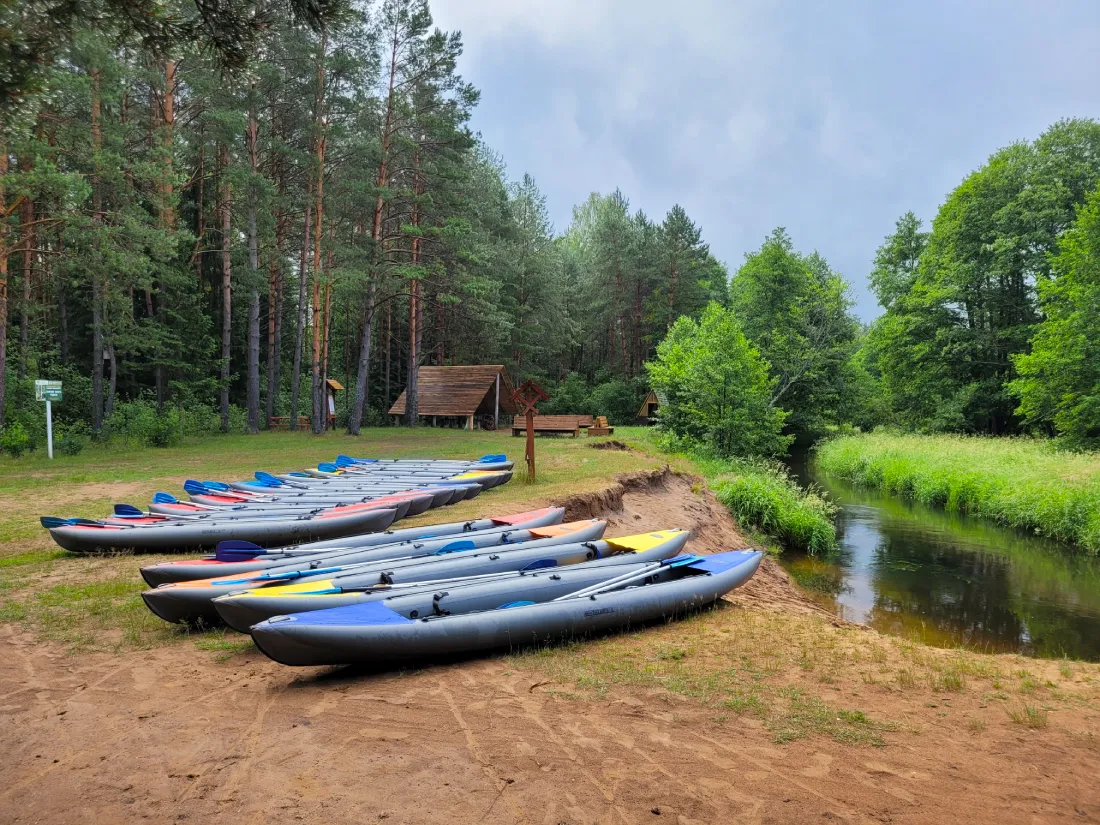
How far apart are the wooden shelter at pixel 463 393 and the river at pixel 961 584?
57.4 feet

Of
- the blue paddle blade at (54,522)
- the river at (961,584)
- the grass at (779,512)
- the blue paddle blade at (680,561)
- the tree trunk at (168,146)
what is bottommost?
the river at (961,584)

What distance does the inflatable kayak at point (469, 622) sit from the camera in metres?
4.38

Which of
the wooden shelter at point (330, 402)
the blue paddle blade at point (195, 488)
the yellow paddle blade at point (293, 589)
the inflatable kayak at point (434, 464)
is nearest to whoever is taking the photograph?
the yellow paddle blade at point (293, 589)

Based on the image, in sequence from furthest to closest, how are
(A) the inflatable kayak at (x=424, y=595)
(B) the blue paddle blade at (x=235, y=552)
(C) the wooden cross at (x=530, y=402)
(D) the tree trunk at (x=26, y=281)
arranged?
(D) the tree trunk at (x=26, y=281), (C) the wooden cross at (x=530, y=402), (B) the blue paddle blade at (x=235, y=552), (A) the inflatable kayak at (x=424, y=595)

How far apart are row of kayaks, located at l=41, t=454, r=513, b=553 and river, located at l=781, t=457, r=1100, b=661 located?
6.54 m

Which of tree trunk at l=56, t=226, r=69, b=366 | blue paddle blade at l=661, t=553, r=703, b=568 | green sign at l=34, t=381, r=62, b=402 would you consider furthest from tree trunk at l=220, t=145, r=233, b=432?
blue paddle blade at l=661, t=553, r=703, b=568

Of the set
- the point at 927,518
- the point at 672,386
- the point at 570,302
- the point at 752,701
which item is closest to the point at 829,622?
the point at 752,701

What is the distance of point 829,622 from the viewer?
23.3 ft

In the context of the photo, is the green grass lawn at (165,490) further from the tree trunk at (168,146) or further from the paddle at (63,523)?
the tree trunk at (168,146)

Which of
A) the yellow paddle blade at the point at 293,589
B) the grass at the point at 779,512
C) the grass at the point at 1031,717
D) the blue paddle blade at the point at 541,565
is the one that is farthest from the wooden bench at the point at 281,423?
the grass at the point at 1031,717

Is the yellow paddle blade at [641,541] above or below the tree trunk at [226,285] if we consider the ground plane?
below

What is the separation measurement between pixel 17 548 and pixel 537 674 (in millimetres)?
7345

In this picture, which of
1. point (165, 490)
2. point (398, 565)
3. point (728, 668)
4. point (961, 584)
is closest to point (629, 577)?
point (728, 668)

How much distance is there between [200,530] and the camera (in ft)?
26.6
